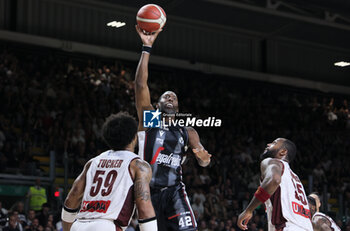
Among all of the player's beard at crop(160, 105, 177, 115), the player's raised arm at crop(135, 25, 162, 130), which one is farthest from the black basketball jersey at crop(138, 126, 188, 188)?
the player's raised arm at crop(135, 25, 162, 130)

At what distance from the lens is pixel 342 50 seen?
86.9ft

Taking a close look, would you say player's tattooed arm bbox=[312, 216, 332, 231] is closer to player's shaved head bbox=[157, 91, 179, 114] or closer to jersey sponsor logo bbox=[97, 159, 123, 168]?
player's shaved head bbox=[157, 91, 179, 114]

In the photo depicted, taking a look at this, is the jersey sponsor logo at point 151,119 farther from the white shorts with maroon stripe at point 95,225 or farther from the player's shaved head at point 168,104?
the white shorts with maroon stripe at point 95,225

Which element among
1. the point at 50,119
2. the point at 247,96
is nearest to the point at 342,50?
the point at 247,96

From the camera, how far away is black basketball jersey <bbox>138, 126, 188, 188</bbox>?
6.75m

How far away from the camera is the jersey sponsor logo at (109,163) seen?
4.93 m

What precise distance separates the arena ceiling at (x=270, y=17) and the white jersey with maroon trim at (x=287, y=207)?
42.7ft

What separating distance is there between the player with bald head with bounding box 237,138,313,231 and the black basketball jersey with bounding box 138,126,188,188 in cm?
93

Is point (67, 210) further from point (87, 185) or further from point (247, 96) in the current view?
point (247, 96)

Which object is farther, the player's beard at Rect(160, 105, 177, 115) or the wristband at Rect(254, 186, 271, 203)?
the player's beard at Rect(160, 105, 177, 115)

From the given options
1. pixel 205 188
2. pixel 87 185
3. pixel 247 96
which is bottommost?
pixel 205 188

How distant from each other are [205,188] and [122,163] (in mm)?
12247

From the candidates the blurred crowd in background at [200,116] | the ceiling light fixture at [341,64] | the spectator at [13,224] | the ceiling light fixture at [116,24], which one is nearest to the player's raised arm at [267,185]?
the spectator at [13,224]

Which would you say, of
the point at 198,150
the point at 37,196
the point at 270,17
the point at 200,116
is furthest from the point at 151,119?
the point at 270,17
